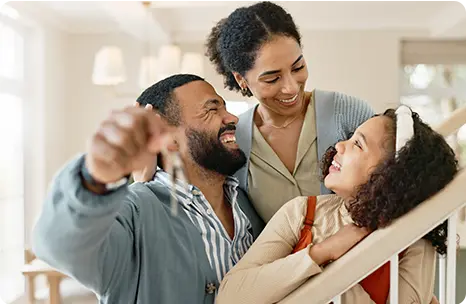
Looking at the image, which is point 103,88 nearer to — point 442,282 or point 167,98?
point 167,98

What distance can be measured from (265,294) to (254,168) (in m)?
Result: 0.49

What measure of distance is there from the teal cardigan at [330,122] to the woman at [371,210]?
0.26m

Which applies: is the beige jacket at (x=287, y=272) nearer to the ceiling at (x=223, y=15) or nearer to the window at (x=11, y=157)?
the ceiling at (x=223, y=15)

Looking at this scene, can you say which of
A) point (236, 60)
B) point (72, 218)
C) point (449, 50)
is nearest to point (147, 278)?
point (72, 218)

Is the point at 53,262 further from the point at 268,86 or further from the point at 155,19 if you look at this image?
the point at 155,19

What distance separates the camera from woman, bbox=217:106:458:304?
0.94m

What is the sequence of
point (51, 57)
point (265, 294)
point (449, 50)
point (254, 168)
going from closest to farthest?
point (265, 294), point (254, 168), point (51, 57), point (449, 50)

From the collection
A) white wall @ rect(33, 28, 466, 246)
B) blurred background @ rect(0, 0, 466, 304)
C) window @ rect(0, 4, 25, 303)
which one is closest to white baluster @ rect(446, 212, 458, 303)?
blurred background @ rect(0, 0, 466, 304)

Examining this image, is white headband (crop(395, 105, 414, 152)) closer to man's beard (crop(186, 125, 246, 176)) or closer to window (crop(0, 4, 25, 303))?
man's beard (crop(186, 125, 246, 176))

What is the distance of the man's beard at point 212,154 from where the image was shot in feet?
4.17

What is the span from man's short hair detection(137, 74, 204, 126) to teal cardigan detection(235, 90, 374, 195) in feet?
0.70

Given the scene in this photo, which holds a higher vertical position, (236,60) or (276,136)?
(236,60)

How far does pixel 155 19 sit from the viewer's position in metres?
4.35

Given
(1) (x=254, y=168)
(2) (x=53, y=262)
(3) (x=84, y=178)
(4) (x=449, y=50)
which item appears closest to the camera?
(3) (x=84, y=178)
